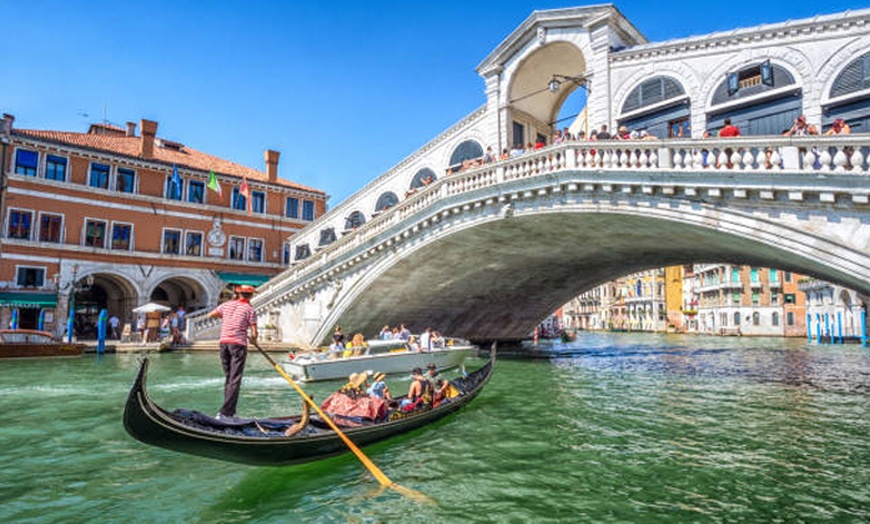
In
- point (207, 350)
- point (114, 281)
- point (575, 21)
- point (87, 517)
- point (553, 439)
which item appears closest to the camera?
point (87, 517)

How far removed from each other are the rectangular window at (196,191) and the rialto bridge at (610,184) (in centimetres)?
686

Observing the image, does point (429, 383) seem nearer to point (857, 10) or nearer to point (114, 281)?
point (857, 10)

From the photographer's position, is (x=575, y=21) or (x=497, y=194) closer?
(x=497, y=194)

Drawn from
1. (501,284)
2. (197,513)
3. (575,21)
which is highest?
(575,21)

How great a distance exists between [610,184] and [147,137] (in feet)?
70.9

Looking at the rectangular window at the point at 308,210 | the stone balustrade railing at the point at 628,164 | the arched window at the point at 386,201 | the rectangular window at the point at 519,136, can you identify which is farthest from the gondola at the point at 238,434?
the rectangular window at the point at 308,210

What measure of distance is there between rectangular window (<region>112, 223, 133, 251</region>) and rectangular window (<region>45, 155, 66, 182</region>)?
2.66 metres

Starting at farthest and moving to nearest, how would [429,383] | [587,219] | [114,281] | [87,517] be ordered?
[114,281] < [587,219] < [429,383] < [87,517]

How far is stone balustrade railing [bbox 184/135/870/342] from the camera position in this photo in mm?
8539

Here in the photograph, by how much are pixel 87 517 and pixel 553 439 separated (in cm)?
533

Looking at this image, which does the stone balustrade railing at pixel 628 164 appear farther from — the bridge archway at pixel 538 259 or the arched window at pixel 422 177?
the arched window at pixel 422 177

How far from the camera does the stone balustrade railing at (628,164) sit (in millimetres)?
8539

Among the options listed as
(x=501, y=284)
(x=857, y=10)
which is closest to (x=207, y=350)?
(x=501, y=284)

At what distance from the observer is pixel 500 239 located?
15250 mm
